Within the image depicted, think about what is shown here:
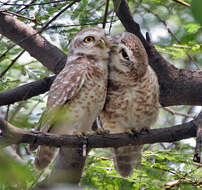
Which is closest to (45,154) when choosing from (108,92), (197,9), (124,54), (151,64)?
(108,92)

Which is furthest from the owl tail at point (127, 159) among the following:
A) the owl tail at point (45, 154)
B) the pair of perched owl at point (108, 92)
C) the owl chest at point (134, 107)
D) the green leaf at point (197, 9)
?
the green leaf at point (197, 9)

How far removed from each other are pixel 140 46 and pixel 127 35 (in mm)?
164

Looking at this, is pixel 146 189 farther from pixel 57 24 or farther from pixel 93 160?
pixel 57 24

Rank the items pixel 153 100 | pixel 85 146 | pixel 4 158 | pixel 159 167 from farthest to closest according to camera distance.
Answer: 1. pixel 153 100
2. pixel 159 167
3. pixel 85 146
4. pixel 4 158

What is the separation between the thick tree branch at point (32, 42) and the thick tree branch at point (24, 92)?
27 cm

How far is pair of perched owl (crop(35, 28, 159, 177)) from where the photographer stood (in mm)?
2990

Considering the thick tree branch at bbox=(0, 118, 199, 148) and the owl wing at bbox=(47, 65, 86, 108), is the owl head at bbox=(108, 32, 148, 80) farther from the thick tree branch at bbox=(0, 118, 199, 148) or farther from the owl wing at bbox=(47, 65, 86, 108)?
the thick tree branch at bbox=(0, 118, 199, 148)

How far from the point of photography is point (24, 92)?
10.9 feet

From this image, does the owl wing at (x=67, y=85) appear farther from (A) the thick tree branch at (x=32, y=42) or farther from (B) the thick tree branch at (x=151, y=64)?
(A) the thick tree branch at (x=32, y=42)

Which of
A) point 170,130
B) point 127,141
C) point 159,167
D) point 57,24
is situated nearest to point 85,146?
point 127,141

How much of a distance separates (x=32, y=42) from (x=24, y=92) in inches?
27.6

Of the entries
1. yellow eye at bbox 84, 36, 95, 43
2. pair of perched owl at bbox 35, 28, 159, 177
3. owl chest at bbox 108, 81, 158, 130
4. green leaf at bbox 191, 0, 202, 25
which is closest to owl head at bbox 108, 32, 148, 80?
pair of perched owl at bbox 35, 28, 159, 177

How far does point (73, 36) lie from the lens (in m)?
3.55

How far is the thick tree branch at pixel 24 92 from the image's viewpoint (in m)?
3.09
